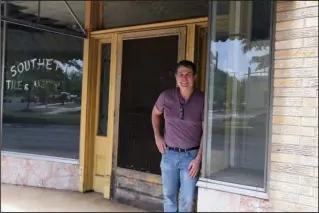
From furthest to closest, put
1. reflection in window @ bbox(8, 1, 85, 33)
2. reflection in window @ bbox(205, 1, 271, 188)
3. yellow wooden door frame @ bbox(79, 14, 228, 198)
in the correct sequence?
reflection in window @ bbox(8, 1, 85, 33)
yellow wooden door frame @ bbox(79, 14, 228, 198)
reflection in window @ bbox(205, 1, 271, 188)

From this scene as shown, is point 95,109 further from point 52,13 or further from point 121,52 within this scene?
point 52,13

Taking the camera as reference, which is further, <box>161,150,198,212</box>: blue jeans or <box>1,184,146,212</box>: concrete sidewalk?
<box>1,184,146,212</box>: concrete sidewalk

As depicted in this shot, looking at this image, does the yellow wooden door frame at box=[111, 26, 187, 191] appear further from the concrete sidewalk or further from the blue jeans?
the blue jeans

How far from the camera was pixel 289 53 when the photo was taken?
2.75 metres

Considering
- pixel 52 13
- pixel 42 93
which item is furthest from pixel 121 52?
pixel 42 93

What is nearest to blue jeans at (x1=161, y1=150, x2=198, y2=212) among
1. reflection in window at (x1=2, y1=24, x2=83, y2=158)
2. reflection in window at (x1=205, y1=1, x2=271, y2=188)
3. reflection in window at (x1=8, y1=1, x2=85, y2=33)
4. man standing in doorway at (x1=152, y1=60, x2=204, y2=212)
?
man standing in doorway at (x1=152, y1=60, x2=204, y2=212)

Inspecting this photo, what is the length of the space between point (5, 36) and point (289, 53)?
12.8 ft

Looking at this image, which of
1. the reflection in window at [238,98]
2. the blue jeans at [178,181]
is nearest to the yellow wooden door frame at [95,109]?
the blue jeans at [178,181]

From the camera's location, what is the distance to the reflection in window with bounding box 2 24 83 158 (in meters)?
5.19

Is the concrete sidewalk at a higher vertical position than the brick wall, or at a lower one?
lower

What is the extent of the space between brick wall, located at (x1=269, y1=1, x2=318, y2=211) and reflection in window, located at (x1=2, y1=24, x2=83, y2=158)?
9.63 ft

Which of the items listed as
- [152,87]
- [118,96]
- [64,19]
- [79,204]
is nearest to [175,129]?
[152,87]

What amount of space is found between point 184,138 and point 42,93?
2.79 m

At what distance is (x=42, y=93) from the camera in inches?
209
